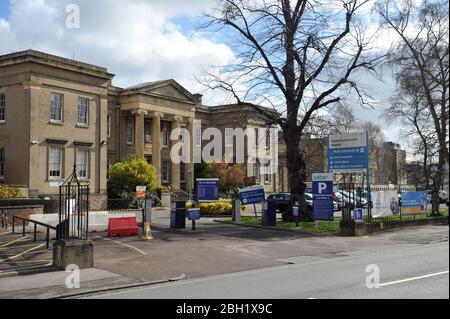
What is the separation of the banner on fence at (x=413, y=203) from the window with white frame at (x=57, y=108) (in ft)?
77.8

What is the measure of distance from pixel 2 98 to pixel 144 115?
13.6m

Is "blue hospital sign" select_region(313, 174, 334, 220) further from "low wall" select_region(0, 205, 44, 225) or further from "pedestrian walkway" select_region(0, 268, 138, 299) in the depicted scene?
"pedestrian walkway" select_region(0, 268, 138, 299)

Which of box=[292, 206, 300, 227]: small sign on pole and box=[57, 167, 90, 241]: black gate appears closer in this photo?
box=[57, 167, 90, 241]: black gate

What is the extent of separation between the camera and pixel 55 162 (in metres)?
36.3

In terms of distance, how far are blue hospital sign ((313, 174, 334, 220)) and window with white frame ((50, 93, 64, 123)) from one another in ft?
66.8

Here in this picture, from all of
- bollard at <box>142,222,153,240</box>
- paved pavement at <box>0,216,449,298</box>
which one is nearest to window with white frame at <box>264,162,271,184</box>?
paved pavement at <box>0,216,449,298</box>

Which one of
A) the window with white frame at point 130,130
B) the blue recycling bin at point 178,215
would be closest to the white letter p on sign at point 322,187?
the blue recycling bin at point 178,215

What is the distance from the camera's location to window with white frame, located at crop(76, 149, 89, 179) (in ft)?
125

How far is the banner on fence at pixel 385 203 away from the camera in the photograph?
2697cm

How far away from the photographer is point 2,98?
3591 centimetres

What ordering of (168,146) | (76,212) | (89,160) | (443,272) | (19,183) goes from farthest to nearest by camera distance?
1. (168,146)
2. (89,160)
3. (19,183)
4. (76,212)
5. (443,272)

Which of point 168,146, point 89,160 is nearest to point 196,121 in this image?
point 168,146

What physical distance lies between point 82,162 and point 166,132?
565 inches
